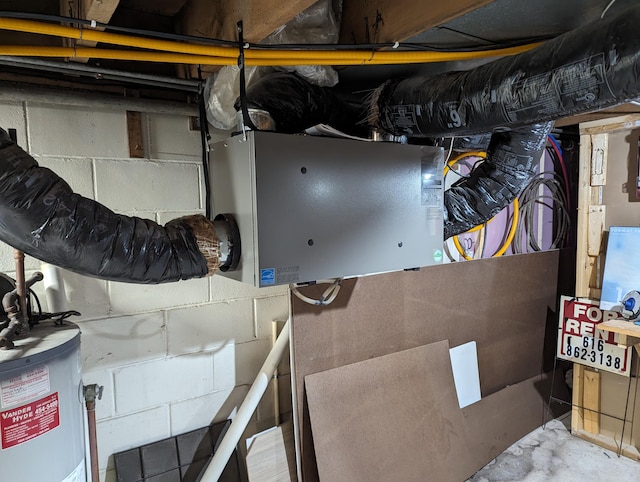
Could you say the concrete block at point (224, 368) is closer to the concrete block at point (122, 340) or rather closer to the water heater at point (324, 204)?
the concrete block at point (122, 340)

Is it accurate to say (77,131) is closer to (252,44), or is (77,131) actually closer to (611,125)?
(252,44)

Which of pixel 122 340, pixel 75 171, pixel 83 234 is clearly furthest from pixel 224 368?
pixel 83 234

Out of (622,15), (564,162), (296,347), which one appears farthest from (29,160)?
(564,162)

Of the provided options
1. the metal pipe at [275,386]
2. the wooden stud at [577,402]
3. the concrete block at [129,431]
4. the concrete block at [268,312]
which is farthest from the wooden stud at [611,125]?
the concrete block at [129,431]

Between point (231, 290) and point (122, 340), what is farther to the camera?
point (231, 290)

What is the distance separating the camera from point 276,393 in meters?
2.00

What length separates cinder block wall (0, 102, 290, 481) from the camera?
60.5 inches

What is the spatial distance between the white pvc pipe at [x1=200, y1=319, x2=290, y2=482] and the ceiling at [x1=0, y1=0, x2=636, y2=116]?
1175 mm

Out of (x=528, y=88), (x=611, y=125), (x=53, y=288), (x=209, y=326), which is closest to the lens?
(x=528, y=88)

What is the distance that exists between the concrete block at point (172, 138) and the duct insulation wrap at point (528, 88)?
0.81 m

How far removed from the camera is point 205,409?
1873 mm

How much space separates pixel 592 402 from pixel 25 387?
3.01 metres

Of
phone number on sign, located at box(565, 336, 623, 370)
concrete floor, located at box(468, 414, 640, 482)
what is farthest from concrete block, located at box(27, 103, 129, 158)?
phone number on sign, located at box(565, 336, 623, 370)

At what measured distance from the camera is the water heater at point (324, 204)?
1.11 meters
